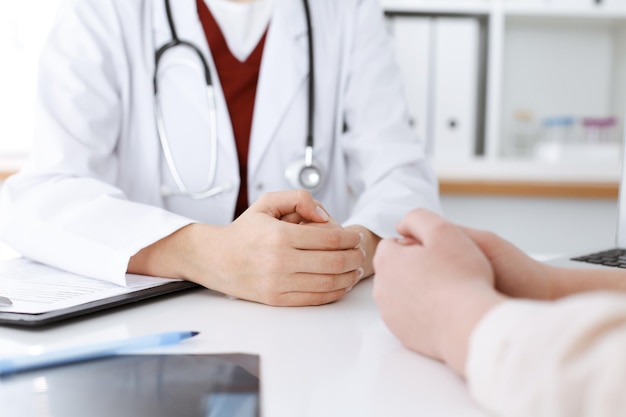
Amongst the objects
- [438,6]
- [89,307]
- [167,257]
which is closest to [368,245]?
[167,257]

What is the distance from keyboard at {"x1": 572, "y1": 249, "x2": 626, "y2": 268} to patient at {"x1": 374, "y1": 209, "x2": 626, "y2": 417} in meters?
0.20

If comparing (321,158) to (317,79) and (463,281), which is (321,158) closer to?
(317,79)

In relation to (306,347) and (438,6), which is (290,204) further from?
(438,6)

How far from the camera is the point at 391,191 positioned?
1.00m

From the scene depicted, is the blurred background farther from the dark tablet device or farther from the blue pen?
the blue pen

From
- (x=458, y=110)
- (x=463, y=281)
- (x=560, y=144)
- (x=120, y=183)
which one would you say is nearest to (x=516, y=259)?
(x=463, y=281)

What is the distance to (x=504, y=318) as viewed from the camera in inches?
14.0

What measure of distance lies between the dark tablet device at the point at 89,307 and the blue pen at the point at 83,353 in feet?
0.35

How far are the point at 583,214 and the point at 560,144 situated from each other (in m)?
1.10

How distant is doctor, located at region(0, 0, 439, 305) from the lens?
0.96 metres

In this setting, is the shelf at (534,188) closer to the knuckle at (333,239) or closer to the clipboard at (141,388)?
the knuckle at (333,239)

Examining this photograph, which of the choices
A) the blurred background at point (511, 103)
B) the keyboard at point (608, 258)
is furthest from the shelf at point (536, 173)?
the keyboard at point (608, 258)

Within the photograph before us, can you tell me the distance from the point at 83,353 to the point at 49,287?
0.90 feet

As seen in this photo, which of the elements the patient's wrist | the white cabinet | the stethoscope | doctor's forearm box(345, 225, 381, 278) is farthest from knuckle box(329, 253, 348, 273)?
the white cabinet
